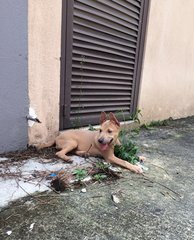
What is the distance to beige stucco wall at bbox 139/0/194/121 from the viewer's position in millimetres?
4559

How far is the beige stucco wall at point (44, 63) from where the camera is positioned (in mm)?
2461

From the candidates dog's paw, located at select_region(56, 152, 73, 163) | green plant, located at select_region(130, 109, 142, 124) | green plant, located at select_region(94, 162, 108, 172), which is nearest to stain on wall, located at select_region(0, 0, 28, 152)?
dog's paw, located at select_region(56, 152, 73, 163)

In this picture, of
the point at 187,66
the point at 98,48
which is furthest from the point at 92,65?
the point at 187,66

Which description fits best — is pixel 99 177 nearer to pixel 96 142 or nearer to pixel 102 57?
pixel 96 142

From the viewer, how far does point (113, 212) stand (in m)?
1.72

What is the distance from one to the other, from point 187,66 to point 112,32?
9.83 ft

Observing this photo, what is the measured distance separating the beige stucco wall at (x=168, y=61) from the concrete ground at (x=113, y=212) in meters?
2.53

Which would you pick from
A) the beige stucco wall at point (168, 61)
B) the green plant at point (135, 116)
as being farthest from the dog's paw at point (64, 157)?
the beige stucco wall at point (168, 61)

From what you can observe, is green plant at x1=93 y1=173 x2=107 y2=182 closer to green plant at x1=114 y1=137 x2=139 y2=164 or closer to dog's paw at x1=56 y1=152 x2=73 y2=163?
dog's paw at x1=56 y1=152 x2=73 y2=163

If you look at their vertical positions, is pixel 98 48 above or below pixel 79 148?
above

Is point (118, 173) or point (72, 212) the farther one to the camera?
point (118, 173)

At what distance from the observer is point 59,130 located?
294cm

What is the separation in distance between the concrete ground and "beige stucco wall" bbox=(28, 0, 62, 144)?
1.00m

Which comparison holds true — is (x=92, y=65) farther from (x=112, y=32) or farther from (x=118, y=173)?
(x=118, y=173)
